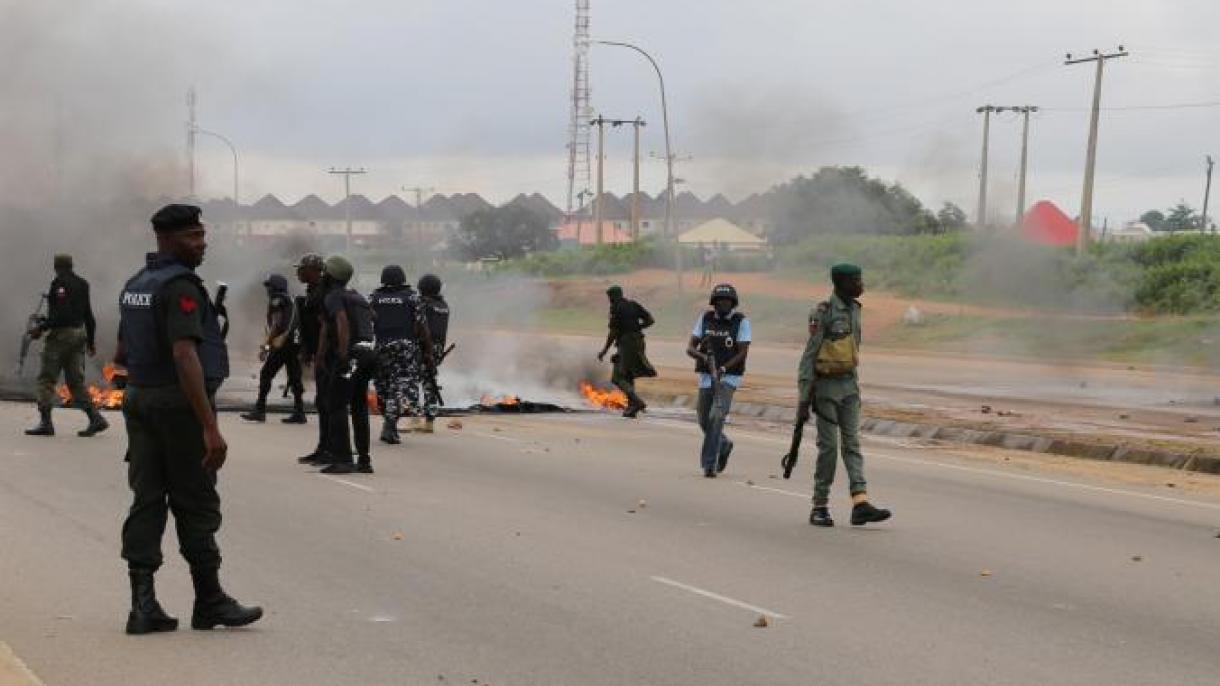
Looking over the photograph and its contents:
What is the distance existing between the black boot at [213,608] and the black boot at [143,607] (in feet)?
0.58

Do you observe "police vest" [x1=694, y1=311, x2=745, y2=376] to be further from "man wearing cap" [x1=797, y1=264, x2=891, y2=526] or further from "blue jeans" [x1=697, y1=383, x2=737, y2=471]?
"man wearing cap" [x1=797, y1=264, x2=891, y2=526]

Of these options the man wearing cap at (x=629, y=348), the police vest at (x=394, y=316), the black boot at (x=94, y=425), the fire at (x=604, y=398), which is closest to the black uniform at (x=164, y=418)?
the police vest at (x=394, y=316)

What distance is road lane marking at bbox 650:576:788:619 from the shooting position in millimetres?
8719

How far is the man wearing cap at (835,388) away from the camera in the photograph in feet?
39.3

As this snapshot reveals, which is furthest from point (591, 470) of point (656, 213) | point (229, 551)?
point (656, 213)

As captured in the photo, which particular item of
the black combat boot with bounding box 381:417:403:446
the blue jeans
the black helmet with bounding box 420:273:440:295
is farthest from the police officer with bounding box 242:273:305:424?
the blue jeans

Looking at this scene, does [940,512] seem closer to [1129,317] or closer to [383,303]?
[383,303]

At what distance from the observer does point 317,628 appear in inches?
318

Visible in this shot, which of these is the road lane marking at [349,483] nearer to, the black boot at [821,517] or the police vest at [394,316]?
the police vest at [394,316]

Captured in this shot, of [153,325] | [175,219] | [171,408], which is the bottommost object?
[171,408]

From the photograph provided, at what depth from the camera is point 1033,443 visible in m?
20.5

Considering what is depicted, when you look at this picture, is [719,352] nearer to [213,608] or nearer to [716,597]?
[716,597]

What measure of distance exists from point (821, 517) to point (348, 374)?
439 cm

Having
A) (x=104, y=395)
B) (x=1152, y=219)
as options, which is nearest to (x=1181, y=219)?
(x=1152, y=219)
